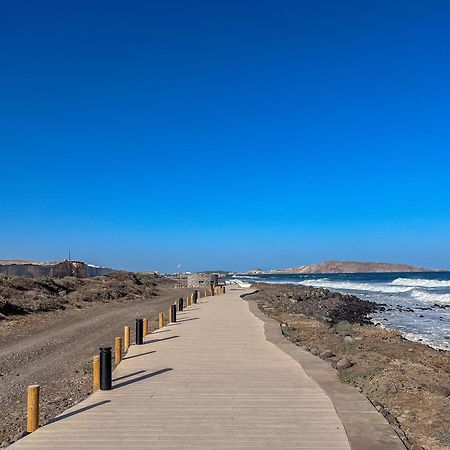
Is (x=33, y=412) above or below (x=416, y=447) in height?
above

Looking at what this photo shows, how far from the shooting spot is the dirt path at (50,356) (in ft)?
29.5

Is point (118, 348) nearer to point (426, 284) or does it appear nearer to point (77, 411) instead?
point (77, 411)

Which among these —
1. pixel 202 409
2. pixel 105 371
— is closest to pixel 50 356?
pixel 105 371

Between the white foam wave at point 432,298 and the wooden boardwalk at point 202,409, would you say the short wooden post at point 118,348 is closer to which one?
the wooden boardwalk at point 202,409

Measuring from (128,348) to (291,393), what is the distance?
6.50m

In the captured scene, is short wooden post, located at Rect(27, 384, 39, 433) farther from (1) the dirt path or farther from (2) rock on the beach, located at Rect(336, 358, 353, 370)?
(2) rock on the beach, located at Rect(336, 358, 353, 370)

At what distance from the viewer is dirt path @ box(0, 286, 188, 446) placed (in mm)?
9000

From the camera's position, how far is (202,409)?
24.1 ft

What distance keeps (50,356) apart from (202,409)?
8207 millimetres

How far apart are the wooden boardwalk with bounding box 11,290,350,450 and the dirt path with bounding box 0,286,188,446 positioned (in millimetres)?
1155

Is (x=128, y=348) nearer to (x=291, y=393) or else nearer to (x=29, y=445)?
(x=291, y=393)

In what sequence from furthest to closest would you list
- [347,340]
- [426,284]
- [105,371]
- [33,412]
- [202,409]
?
[426,284] → [347,340] → [105,371] → [202,409] → [33,412]

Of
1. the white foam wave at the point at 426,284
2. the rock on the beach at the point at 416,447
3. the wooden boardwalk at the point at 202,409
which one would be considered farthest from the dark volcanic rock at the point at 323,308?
the white foam wave at the point at 426,284

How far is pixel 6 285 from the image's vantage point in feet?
93.3
